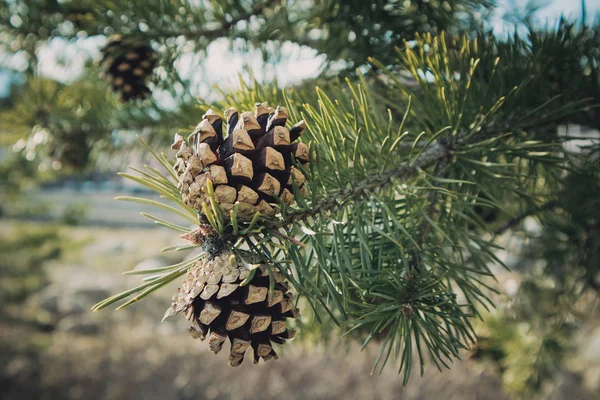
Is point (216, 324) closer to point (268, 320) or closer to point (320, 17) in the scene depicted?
point (268, 320)

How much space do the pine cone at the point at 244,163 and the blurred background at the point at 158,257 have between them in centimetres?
10

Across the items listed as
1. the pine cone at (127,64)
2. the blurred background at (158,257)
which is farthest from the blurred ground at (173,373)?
the pine cone at (127,64)

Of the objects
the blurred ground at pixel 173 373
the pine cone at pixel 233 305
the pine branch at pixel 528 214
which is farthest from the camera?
the blurred ground at pixel 173 373

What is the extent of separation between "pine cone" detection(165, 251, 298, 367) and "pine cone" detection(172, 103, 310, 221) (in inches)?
1.5

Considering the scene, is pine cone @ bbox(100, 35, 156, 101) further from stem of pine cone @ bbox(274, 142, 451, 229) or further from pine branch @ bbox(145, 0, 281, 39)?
stem of pine cone @ bbox(274, 142, 451, 229)

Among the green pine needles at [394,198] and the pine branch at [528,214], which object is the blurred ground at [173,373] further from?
the green pine needles at [394,198]

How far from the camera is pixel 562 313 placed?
29.1 inches

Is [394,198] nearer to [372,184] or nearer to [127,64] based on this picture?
[372,184]

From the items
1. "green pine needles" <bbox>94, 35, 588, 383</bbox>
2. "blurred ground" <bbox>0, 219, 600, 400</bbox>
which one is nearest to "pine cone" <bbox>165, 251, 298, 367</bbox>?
"green pine needles" <bbox>94, 35, 588, 383</bbox>

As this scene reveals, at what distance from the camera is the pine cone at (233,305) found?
276 millimetres

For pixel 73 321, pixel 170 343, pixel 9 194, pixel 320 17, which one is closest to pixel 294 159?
pixel 320 17

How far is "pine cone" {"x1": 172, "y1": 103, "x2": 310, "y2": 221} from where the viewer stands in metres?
0.28

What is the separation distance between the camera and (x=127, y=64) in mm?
552

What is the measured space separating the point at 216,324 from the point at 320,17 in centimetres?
39
